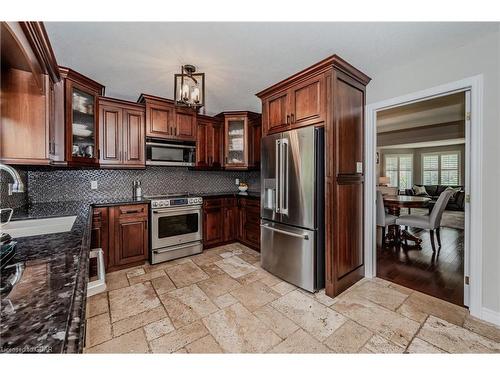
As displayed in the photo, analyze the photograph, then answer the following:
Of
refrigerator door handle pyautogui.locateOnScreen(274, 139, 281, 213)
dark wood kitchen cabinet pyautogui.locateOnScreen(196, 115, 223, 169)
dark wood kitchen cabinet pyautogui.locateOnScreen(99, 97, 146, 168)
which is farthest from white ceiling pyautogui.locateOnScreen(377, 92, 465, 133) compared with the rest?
dark wood kitchen cabinet pyautogui.locateOnScreen(99, 97, 146, 168)

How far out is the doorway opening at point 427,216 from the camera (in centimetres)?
243

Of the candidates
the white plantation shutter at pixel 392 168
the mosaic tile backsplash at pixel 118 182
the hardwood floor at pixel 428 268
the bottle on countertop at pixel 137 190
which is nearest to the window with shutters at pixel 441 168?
the white plantation shutter at pixel 392 168

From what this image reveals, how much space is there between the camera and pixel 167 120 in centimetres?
325

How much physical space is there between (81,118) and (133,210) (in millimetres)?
1233

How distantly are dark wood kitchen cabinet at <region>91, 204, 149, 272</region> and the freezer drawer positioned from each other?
5.39 feet

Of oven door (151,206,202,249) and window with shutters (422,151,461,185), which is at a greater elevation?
window with shutters (422,151,461,185)

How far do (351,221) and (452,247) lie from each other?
8.36 feet

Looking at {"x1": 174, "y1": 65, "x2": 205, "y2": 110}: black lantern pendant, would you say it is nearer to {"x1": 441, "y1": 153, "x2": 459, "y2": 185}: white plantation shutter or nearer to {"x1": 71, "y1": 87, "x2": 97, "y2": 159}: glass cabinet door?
{"x1": 71, "y1": 87, "x2": 97, "y2": 159}: glass cabinet door

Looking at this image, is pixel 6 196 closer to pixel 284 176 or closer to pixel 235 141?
pixel 284 176

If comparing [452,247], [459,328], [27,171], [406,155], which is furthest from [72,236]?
[406,155]

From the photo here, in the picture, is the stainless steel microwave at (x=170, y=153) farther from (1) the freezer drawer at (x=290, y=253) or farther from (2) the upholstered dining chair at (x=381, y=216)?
(2) the upholstered dining chair at (x=381, y=216)

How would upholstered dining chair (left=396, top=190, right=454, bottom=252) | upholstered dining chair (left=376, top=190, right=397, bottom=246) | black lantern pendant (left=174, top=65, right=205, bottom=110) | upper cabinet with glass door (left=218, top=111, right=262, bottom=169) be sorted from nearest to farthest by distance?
black lantern pendant (left=174, top=65, right=205, bottom=110) < upholstered dining chair (left=396, top=190, right=454, bottom=252) < upholstered dining chair (left=376, top=190, right=397, bottom=246) < upper cabinet with glass door (left=218, top=111, right=262, bottom=169)

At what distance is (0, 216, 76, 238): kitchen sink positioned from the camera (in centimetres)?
147

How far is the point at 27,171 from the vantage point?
8.69 ft
